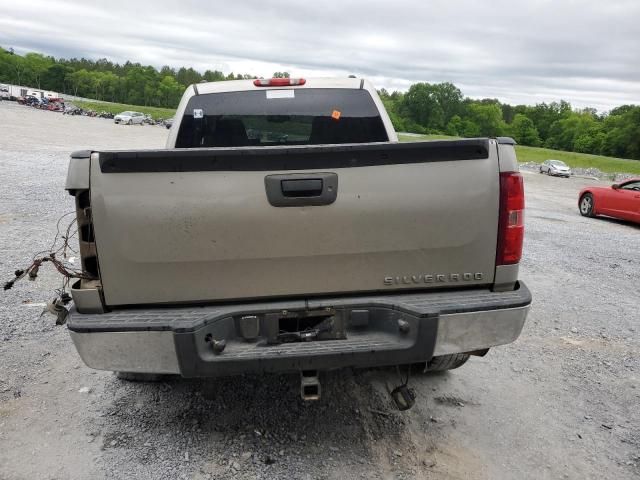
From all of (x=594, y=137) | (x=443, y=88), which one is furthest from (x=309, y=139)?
(x=443, y=88)

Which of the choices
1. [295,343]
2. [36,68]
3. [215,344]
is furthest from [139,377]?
[36,68]

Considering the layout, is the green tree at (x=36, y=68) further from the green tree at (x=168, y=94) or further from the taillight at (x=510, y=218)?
the taillight at (x=510, y=218)

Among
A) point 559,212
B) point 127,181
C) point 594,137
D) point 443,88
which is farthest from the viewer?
point 443,88

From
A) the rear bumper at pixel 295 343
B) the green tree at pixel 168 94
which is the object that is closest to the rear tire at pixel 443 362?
the rear bumper at pixel 295 343

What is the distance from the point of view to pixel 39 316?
16.7ft

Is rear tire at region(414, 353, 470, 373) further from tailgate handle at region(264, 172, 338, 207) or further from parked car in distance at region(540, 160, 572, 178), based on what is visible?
parked car in distance at region(540, 160, 572, 178)

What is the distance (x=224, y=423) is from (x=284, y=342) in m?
0.97

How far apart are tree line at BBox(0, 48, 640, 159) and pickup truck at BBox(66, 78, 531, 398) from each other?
9515 cm

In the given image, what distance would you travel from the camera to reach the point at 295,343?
2.80m

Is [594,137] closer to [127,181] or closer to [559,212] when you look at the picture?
[559,212]

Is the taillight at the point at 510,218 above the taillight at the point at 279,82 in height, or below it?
below

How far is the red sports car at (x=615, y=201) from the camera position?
13438 mm

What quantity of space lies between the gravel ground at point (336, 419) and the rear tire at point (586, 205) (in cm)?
1079

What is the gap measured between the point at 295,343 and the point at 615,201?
13844 millimetres
